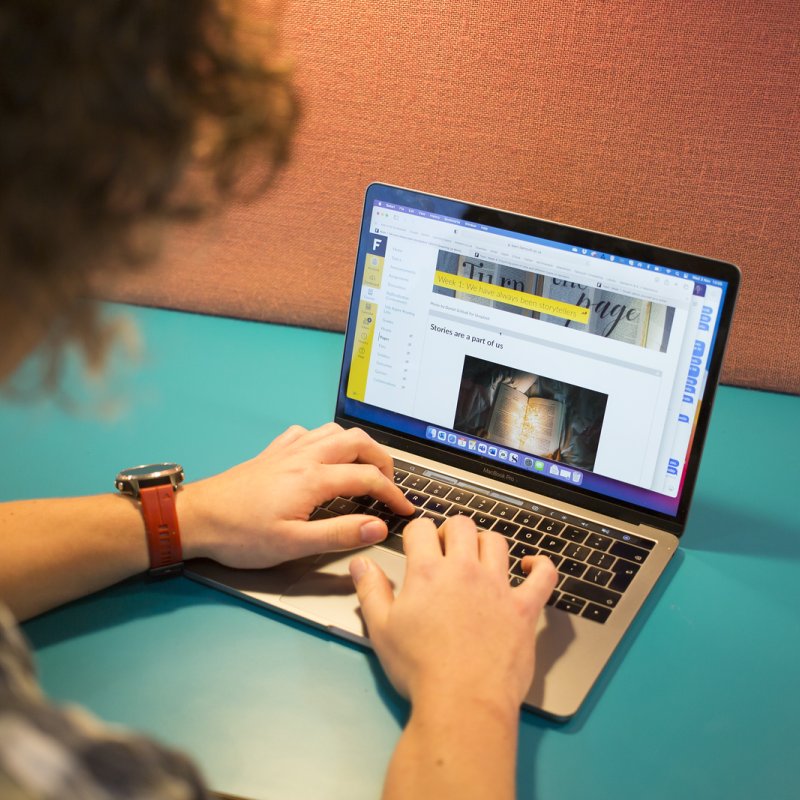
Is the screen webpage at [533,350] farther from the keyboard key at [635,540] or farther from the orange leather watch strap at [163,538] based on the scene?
the orange leather watch strap at [163,538]

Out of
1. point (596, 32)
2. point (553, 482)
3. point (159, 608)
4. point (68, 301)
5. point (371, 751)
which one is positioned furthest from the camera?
point (596, 32)

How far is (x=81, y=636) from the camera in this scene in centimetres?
72

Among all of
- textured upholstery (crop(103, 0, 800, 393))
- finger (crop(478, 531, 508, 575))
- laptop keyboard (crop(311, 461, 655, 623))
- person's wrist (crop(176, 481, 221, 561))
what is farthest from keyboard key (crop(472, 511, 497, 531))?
textured upholstery (crop(103, 0, 800, 393))

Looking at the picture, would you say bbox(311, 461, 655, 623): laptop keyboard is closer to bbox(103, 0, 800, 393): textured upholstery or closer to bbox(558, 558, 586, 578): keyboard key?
bbox(558, 558, 586, 578): keyboard key

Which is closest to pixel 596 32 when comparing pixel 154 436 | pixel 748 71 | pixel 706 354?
pixel 748 71

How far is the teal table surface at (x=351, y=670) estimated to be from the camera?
626mm

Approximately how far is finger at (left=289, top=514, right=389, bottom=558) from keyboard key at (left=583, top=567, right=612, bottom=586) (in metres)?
0.18

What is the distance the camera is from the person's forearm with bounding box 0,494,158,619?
2.38 feet

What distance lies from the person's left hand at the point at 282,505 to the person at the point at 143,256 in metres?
0.07

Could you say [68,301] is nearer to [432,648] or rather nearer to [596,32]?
[432,648]

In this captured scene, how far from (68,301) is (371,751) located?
0.38 metres

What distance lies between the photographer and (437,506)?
877mm

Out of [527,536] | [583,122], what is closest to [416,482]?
[527,536]

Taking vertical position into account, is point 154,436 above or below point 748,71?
below
